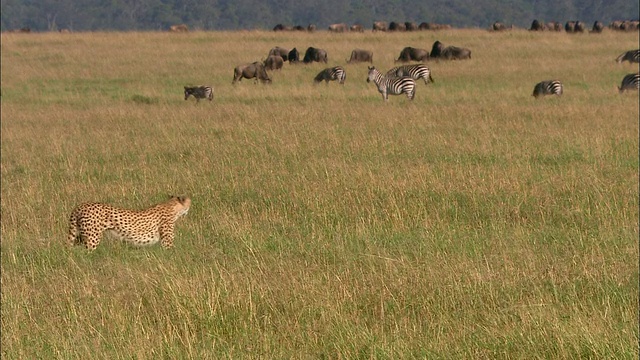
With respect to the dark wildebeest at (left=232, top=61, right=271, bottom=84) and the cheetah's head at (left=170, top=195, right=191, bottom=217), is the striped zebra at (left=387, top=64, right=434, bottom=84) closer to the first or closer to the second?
the dark wildebeest at (left=232, top=61, right=271, bottom=84)

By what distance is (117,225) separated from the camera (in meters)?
8.30

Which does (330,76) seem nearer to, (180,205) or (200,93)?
(200,93)

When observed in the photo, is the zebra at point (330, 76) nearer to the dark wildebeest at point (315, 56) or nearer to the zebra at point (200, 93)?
the zebra at point (200, 93)

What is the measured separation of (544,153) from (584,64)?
18.9 m

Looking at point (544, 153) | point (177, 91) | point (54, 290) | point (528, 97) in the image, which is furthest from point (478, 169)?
point (177, 91)

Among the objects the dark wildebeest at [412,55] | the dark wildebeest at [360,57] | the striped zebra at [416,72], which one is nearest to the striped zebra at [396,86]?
the striped zebra at [416,72]

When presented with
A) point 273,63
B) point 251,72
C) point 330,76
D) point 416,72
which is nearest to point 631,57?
point 416,72

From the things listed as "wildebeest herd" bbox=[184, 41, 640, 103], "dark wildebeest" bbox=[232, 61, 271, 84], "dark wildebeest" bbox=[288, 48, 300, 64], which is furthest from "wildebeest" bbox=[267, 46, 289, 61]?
"dark wildebeest" bbox=[232, 61, 271, 84]

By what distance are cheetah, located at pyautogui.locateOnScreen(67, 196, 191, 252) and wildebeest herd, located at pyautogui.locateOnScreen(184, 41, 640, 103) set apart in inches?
583

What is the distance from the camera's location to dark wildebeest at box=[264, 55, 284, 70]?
31906mm

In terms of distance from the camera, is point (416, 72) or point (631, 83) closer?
point (631, 83)

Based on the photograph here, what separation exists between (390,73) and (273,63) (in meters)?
7.44

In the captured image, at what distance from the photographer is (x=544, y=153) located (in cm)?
1329

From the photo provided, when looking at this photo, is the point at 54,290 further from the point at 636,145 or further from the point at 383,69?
the point at 383,69
